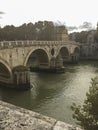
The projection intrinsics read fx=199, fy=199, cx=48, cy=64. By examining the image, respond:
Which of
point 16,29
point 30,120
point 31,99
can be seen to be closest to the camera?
point 30,120

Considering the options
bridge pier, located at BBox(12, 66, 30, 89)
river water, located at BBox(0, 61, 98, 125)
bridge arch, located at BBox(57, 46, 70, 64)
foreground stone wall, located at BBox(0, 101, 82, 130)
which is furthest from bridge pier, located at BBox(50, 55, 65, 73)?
foreground stone wall, located at BBox(0, 101, 82, 130)

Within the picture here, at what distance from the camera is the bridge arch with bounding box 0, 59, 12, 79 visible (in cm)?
2092

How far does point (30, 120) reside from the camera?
76.5 inches

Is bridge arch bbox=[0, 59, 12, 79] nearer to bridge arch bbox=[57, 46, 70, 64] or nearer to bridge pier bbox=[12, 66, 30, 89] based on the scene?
bridge pier bbox=[12, 66, 30, 89]

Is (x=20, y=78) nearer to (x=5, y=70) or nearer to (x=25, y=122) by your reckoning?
(x=5, y=70)

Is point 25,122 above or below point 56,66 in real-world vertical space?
above

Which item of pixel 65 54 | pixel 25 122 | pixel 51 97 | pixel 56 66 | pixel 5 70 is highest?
pixel 25 122

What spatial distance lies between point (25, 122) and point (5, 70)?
798 inches

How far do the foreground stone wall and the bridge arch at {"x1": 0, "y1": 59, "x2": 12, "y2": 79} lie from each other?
19016 mm

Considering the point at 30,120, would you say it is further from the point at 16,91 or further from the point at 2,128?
the point at 16,91

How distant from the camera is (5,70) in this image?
21641 mm

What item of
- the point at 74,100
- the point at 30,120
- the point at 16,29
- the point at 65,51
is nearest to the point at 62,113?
the point at 74,100

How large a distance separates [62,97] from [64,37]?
56.3 m

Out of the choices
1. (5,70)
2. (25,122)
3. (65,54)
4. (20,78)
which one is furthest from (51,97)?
(65,54)
